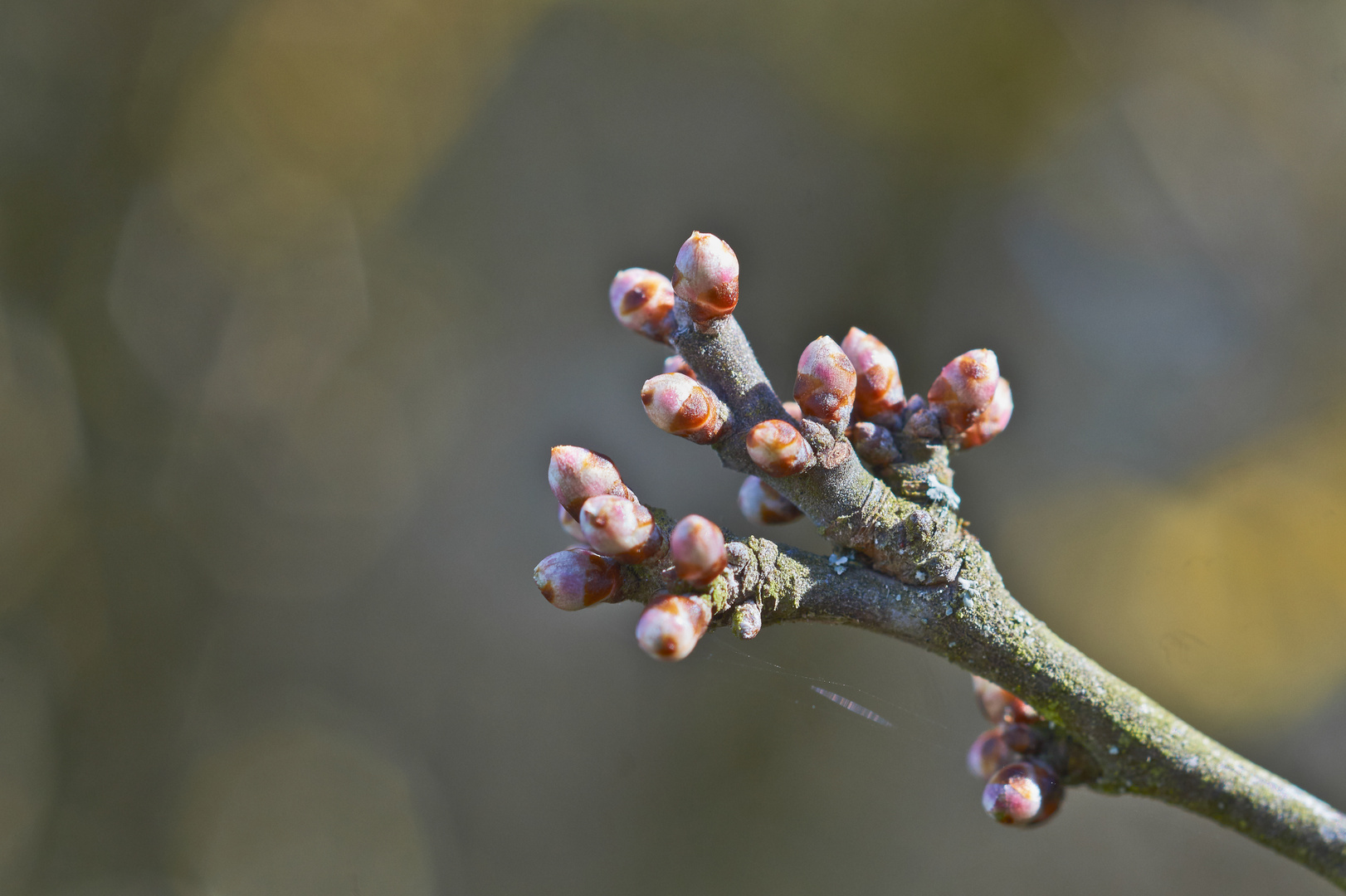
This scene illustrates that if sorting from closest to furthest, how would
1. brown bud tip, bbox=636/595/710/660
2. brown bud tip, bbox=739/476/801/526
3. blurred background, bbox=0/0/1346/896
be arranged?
brown bud tip, bbox=636/595/710/660
brown bud tip, bbox=739/476/801/526
blurred background, bbox=0/0/1346/896

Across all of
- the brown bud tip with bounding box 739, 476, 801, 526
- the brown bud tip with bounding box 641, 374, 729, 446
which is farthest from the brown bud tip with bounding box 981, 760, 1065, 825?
the brown bud tip with bounding box 641, 374, 729, 446

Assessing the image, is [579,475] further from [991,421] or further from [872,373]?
[991,421]

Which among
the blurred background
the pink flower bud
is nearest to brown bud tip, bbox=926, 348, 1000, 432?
the pink flower bud

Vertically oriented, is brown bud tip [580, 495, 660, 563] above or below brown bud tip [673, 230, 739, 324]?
below

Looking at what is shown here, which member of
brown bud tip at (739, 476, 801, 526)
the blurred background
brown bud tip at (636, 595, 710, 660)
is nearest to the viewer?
brown bud tip at (636, 595, 710, 660)

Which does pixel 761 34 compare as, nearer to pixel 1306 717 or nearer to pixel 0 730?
pixel 1306 717

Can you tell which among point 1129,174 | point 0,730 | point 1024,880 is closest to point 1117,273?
point 1129,174

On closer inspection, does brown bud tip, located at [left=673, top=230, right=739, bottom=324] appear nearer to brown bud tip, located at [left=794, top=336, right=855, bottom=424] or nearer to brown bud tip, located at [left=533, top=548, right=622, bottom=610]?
brown bud tip, located at [left=794, top=336, right=855, bottom=424]

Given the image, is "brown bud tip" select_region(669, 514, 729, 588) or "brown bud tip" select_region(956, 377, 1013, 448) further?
"brown bud tip" select_region(956, 377, 1013, 448)
